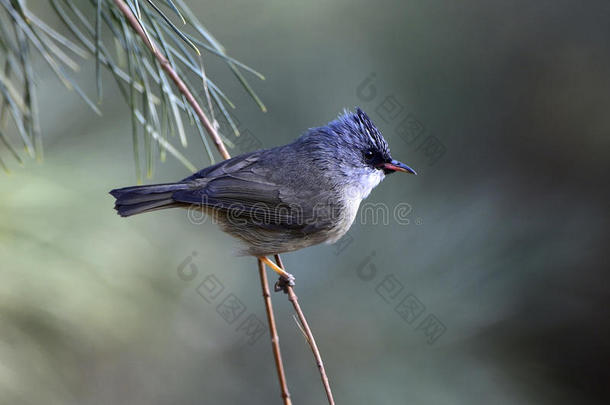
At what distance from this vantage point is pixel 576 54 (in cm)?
375

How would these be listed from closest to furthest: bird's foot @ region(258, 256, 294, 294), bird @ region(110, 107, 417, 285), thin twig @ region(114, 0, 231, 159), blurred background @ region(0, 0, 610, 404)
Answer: thin twig @ region(114, 0, 231, 159) → blurred background @ region(0, 0, 610, 404) → bird's foot @ region(258, 256, 294, 294) → bird @ region(110, 107, 417, 285)

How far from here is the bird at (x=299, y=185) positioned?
3033mm

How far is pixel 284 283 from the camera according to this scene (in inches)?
116

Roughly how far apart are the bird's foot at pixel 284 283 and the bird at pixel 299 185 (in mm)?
91

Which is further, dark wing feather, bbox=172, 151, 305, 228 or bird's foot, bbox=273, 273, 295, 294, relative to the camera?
dark wing feather, bbox=172, 151, 305, 228

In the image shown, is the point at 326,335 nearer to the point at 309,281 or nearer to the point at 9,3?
the point at 309,281

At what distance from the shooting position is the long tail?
7.77 feet

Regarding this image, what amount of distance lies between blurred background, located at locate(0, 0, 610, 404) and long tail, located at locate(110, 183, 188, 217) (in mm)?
114

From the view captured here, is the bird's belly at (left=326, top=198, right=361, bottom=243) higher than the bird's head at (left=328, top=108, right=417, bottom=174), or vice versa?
the bird's head at (left=328, top=108, right=417, bottom=174)

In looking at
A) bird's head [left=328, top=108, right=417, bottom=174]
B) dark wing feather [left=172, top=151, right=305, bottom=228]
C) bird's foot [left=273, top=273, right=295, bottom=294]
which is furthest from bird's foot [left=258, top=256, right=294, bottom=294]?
bird's head [left=328, top=108, right=417, bottom=174]

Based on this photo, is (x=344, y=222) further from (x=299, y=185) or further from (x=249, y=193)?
(x=249, y=193)

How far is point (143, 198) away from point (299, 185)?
3.02 feet

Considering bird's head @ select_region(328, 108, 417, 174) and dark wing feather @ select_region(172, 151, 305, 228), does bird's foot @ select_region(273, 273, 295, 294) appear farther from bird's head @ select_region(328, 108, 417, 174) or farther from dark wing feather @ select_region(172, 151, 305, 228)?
bird's head @ select_region(328, 108, 417, 174)

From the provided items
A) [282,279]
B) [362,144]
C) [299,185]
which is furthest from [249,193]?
[362,144]
